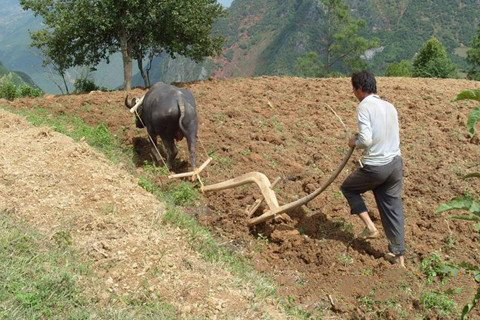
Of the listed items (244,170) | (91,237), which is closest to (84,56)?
(244,170)

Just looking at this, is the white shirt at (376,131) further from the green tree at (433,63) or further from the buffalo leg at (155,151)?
the green tree at (433,63)

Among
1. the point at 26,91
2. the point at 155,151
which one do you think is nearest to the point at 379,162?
the point at 155,151

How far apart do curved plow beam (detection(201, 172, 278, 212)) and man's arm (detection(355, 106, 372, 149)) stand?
53.7 inches

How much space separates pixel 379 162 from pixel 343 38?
3157 centimetres

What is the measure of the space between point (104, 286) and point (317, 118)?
6.50 m

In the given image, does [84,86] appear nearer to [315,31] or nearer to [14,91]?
[14,91]

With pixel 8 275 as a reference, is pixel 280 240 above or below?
below

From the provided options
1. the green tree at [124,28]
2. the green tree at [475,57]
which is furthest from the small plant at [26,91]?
the green tree at [475,57]

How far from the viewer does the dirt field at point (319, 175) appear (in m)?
5.14

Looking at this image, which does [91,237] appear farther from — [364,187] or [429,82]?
[429,82]

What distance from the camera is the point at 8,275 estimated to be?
3.79m

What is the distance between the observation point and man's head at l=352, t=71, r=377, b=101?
516 cm

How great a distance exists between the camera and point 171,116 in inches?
291

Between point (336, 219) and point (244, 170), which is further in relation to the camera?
point (244, 170)
